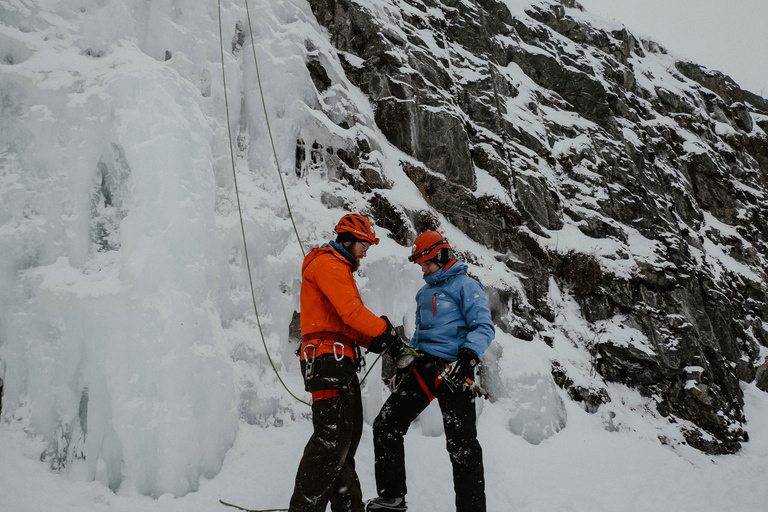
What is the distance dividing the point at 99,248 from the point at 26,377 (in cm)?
107

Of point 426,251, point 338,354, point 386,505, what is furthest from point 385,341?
point 386,505

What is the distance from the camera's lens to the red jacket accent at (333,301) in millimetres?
2629

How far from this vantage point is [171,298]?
11.6 ft

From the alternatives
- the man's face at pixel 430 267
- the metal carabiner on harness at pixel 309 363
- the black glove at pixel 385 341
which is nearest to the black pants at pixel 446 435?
the black glove at pixel 385 341

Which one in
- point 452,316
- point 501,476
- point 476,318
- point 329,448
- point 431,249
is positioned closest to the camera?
point 329,448

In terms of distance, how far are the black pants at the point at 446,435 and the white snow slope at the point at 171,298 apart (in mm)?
830

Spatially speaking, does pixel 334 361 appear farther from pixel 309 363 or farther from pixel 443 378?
pixel 443 378

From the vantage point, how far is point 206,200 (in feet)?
13.7

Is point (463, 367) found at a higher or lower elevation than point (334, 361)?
higher

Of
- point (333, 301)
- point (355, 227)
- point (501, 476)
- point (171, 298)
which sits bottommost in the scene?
point (501, 476)

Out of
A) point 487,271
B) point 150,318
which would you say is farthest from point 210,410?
point 487,271

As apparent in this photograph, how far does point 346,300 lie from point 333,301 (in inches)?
3.2

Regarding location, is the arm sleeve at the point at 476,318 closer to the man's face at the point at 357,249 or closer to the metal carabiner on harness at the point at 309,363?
the man's face at the point at 357,249

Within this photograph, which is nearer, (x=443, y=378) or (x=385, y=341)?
(x=385, y=341)
